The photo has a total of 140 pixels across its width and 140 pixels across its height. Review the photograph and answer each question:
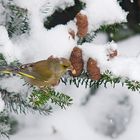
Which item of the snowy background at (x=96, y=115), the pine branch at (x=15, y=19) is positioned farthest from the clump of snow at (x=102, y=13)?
the pine branch at (x=15, y=19)

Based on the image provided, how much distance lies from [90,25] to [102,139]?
0.41 metres

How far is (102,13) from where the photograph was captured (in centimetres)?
71

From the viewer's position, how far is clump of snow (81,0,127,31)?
692mm

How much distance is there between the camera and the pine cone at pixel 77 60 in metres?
0.62

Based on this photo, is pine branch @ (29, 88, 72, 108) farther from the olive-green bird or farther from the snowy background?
the snowy background

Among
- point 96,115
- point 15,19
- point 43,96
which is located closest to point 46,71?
point 43,96

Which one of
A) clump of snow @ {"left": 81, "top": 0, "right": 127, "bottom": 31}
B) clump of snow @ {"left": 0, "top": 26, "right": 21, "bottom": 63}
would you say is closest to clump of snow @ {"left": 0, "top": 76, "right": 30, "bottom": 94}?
clump of snow @ {"left": 0, "top": 26, "right": 21, "bottom": 63}

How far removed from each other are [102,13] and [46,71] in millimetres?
211

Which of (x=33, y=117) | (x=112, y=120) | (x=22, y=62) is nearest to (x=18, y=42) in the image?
(x=22, y=62)

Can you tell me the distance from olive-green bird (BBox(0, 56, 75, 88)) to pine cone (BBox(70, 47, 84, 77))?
0.06 meters

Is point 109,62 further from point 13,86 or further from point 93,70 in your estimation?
point 13,86

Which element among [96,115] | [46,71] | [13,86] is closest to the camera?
[46,71]

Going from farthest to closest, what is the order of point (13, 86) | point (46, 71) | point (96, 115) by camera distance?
point (96, 115) → point (13, 86) → point (46, 71)

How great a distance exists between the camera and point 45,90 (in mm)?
600
